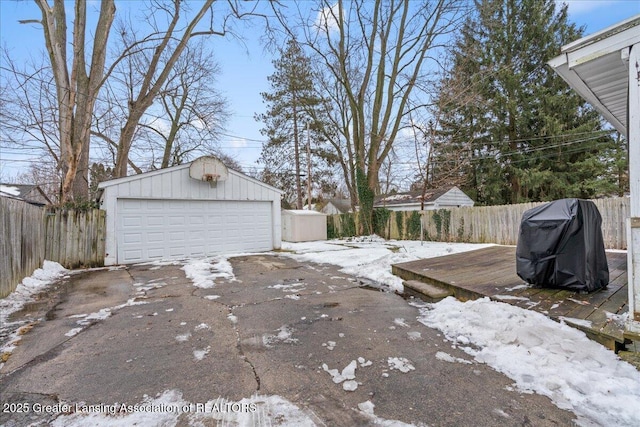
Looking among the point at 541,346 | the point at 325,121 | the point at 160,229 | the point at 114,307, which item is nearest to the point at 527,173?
the point at 325,121

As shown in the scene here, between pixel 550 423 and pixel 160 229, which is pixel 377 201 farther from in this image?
pixel 550 423

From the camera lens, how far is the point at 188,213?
27.5 ft

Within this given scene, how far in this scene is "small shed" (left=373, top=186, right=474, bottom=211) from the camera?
16.8 m

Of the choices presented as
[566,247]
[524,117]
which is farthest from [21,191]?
[524,117]

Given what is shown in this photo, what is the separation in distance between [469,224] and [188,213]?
31.1 ft

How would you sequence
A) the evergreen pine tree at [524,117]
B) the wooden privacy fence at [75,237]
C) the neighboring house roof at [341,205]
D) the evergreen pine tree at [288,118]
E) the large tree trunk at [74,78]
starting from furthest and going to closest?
the neighboring house roof at [341,205]
the evergreen pine tree at [288,118]
the evergreen pine tree at [524,117]
the large tree trunk at [74,78]
the wooden privacy fence at [75,237]

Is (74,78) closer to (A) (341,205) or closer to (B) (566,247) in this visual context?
(B) (566,247)

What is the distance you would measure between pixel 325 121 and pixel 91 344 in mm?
17343

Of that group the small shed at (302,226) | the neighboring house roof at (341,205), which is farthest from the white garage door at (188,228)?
the neighboring house roof at (341,205)

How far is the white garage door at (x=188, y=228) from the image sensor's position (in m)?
7.55

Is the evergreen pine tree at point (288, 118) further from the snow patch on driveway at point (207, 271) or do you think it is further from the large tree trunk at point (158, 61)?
the snow patch on driveway at point (207, 271)

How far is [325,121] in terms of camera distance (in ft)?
60.0

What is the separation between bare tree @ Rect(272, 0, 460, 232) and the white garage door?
596cm

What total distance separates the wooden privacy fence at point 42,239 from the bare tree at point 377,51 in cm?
1010
